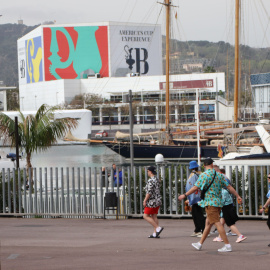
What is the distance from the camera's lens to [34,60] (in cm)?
15350

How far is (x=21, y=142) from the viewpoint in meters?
27.1

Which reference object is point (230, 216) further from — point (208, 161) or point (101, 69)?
point (101, 69)

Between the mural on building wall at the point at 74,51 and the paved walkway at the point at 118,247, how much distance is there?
13403 centimetres

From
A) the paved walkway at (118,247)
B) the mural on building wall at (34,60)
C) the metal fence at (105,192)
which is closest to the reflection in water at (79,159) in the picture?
the metal fence at (105,192)

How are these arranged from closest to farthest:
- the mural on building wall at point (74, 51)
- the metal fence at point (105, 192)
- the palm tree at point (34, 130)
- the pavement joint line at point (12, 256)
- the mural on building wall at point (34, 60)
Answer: the pavement joint line at point (12, 256) < the metal fence at point (105, 192) < the palm tree at point (34, 130) < the mural on building wall at point (74, 51) < the mural on building wall at point (34, 60)

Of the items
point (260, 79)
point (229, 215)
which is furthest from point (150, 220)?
point (260, 79)

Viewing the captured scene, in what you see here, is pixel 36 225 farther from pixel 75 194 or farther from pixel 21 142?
pixel 21 142

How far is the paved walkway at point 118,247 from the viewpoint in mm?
10445

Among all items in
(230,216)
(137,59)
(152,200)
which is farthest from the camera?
(137,59)

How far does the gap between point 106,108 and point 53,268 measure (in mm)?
117120

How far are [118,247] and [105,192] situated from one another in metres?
5.72

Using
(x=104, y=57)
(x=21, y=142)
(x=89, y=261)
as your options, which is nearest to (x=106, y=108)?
(x=104, y=57)

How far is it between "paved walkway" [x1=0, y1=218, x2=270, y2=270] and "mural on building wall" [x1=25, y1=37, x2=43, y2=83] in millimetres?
135556

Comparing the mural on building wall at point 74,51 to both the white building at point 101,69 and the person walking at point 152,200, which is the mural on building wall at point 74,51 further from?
the person walking at point 152,200
